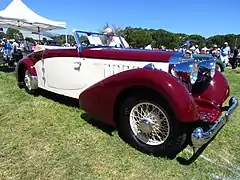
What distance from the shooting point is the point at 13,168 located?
112 inches

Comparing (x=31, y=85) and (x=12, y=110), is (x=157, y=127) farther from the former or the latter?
(x=31, y=85)

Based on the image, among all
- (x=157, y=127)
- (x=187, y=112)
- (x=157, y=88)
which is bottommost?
(x=157, y=127)

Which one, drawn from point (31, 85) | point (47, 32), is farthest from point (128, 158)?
point (47, 32)

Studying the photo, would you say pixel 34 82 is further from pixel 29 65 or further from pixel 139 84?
pixel 139 84

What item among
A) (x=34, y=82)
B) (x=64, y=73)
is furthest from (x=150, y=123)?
(x=34, y=82)

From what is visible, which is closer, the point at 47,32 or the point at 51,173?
the point at 51,173

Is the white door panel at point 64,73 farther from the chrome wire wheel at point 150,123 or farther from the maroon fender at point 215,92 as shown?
the maroon fender at point 215,92

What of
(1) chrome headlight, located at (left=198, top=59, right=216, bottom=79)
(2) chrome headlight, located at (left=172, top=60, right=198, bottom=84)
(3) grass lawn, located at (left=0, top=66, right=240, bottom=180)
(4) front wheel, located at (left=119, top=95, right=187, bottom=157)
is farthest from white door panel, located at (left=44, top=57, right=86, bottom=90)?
(1) chrome headlight, located at (left=198, top=59, right=216, bottom=79)

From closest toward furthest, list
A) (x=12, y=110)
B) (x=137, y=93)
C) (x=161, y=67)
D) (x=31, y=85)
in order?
(x=137, y=93) → (x=161, y=67) → (x=12, y=110) → (x=31, y=85)

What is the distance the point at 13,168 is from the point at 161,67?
2142mm

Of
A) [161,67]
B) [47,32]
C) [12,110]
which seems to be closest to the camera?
[161,67]

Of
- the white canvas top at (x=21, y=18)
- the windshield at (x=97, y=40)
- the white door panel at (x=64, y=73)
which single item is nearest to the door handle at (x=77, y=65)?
the white door panel at (x=64, y=73)

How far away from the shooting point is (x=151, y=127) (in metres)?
3.12

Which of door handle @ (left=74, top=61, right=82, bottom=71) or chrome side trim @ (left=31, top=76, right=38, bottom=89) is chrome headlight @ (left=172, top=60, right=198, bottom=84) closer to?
door handle @ (left=74, top=61, right=82, bottom=71)
